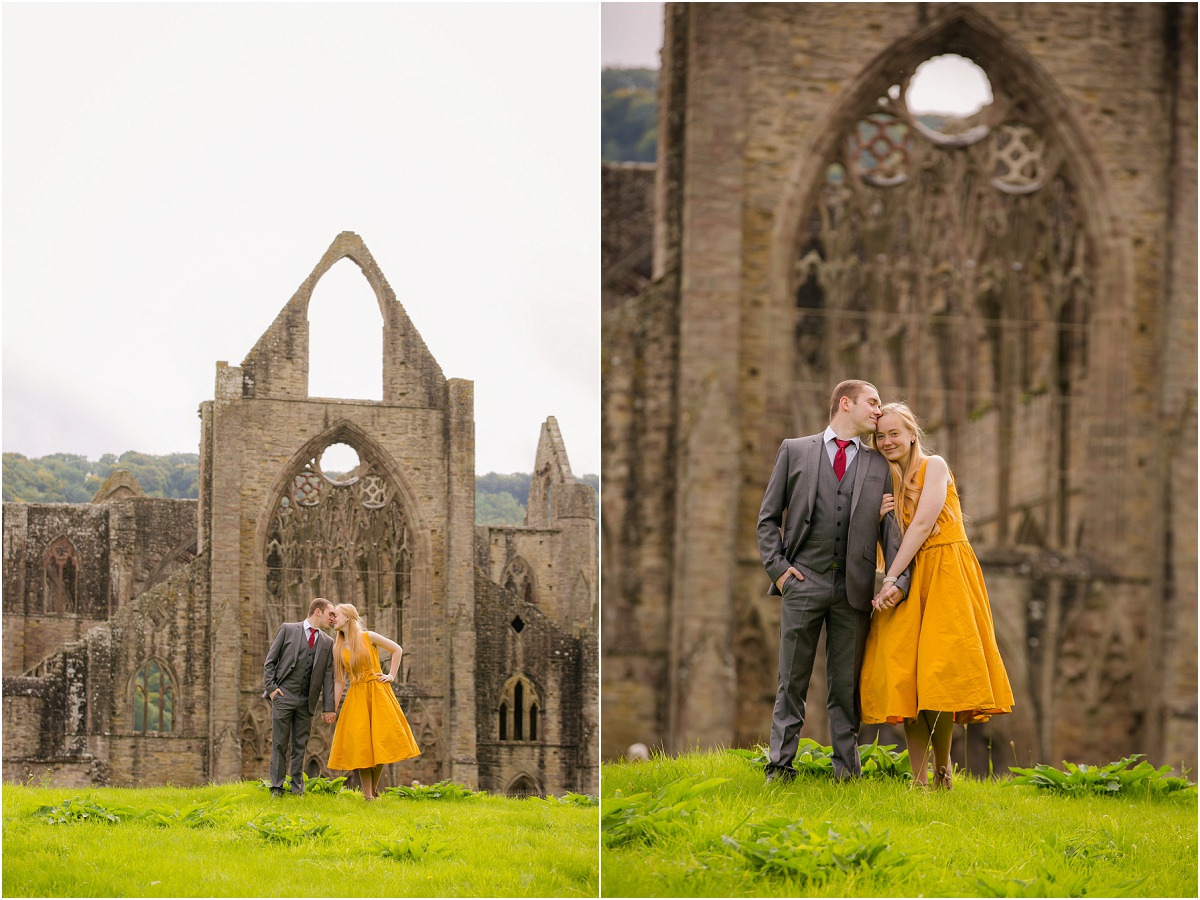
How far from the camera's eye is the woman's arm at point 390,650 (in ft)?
21.9

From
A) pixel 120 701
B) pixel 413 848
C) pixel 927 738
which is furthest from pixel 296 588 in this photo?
pixel 927 738

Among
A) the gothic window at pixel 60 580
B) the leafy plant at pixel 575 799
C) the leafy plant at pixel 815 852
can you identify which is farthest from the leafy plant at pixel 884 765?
the gothic window at pixel 60 580

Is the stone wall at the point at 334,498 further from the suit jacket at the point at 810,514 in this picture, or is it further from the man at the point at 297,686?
the suit jacket at the point at 810,514

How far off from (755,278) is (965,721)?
8.67 metres

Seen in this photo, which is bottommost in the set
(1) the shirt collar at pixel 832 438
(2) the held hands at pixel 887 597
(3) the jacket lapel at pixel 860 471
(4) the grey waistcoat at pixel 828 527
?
(2) the held hands at pixel 887 597

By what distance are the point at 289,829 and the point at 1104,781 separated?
369 centimetres

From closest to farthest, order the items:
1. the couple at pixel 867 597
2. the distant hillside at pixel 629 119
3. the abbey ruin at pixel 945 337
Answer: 1. the couple at pixel 867 597
2. the abbey ruin at pixel 945 337
3. the distant hillside at pixel 629 119

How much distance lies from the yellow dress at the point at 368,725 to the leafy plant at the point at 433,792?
0.16 meters

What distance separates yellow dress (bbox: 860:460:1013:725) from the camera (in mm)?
4930

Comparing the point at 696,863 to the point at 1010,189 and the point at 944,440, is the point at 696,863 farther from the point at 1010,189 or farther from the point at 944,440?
the point at 1010,189

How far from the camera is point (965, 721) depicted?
524 centimetres

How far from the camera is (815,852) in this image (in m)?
4.56

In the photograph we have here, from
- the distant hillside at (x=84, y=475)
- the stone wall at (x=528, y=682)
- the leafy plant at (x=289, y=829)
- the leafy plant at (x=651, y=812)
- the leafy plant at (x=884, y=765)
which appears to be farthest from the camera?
the stone wall at (x=528, y=682)

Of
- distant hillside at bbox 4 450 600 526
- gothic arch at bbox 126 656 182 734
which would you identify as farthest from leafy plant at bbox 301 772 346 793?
distant hillside at bbox 4 450 600 526
